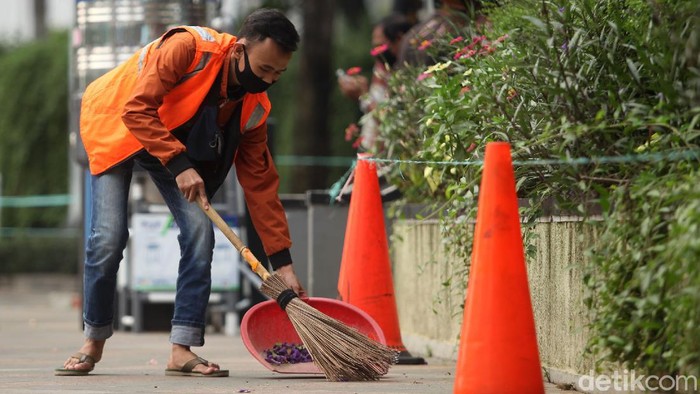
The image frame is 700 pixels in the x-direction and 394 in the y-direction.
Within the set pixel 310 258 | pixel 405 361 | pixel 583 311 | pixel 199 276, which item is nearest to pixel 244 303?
pixel 310 258

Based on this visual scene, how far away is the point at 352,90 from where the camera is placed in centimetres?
1009

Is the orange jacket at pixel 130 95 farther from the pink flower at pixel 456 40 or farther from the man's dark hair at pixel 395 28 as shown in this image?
the man's dark hair at pixel 395 28

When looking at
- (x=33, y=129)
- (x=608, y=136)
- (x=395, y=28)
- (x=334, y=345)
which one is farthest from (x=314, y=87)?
(x=608, y=136)

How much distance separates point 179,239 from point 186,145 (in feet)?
1.32

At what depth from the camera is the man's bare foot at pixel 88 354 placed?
21.0 feet

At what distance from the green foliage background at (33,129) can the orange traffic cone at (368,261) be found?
16.4 m

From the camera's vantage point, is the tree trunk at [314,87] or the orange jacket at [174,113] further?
the tree trunk at [314,87]

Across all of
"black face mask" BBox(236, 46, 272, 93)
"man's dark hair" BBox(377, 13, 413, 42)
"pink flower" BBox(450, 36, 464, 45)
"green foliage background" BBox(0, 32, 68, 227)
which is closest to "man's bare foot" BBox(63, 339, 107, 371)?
"black face mask" BBox(236, 46, 272, 93)

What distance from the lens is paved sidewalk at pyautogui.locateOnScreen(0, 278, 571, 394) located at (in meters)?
5.75

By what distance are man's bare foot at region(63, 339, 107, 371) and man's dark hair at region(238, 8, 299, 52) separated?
151cm

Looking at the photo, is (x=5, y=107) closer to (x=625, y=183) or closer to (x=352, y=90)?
(x=352, y=90)

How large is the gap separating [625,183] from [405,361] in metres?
2.51

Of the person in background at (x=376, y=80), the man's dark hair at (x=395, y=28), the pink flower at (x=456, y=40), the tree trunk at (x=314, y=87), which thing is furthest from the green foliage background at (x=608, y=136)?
the tree trunk at (x=314, y=87)

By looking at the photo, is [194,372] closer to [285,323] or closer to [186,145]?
[285,323]
